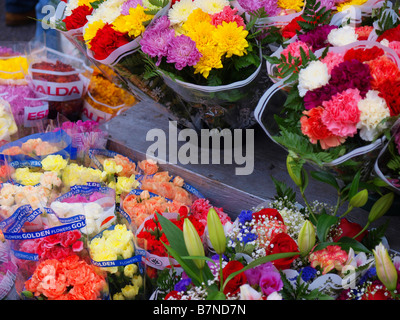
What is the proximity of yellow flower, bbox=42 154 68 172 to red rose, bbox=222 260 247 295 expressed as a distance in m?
0.87

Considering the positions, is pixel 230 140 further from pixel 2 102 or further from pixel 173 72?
pixel 2 102

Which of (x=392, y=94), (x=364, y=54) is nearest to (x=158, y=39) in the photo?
(x=364, y=54)

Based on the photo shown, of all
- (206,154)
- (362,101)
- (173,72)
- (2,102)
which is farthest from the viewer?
(2,102)

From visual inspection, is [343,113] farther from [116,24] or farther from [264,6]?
[116,24]

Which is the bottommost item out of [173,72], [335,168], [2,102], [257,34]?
[2,102]

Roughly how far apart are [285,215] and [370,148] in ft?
1.14

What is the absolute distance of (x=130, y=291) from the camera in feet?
4.16

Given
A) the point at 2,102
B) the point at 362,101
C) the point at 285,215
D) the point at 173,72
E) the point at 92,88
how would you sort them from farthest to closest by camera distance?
the point at 92,88 < the point at 2,102 < the point at 173,72 < the point at 285,215 < the point at 362,101

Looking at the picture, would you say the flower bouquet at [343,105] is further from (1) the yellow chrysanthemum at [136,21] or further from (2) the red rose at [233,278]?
(1) the yellow chrysanthemum at [136,21]

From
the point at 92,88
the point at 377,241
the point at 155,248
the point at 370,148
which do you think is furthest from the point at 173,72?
the point at 92,88

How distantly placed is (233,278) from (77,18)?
124 cm

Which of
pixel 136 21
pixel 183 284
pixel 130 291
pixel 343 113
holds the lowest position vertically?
pixel 130 291

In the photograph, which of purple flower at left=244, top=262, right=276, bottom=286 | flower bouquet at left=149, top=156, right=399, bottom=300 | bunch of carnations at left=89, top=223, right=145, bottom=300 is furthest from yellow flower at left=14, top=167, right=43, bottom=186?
purple flower at left=244, top=262, right=276, bottom=286

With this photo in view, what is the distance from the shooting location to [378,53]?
1.21 meters
